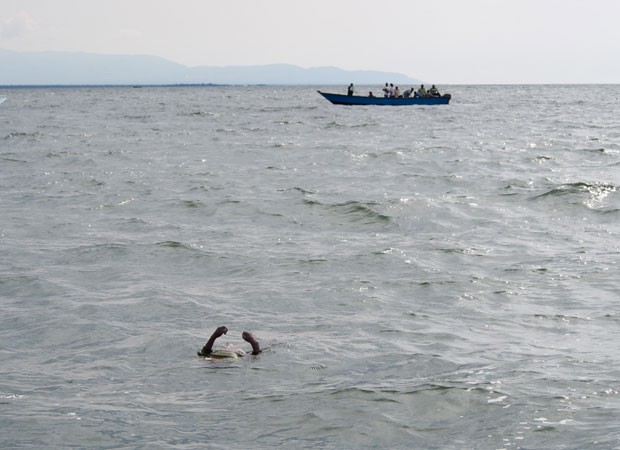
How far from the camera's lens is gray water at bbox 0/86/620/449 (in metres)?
8.73

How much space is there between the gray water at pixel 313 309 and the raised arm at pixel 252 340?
119 mm

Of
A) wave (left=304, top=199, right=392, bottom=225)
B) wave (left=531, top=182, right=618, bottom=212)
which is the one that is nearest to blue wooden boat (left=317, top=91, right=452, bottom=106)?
wave (left=531, top=182, right=618, bottom=212)

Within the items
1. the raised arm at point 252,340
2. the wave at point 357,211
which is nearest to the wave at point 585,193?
the wave at point 357,211

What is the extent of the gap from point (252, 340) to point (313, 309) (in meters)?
2.55

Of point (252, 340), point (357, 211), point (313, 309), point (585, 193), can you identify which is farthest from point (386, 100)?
point (252, 340)

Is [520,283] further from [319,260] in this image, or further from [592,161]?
[592,161]

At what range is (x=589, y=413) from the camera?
8.80 m

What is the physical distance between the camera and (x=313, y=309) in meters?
13.1

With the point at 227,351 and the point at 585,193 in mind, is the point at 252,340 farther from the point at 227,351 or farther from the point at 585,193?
the point at 585,193

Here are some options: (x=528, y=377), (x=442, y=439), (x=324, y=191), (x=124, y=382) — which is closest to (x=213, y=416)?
(x=124, y=382)

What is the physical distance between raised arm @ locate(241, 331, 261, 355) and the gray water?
0.12m

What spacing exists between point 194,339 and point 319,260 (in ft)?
16.4

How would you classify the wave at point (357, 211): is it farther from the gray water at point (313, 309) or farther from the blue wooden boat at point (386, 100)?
the blue wooden boat at point (386, 100)

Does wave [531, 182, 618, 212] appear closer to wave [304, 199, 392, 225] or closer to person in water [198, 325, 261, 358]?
wave [304, 199, 392, 225]
